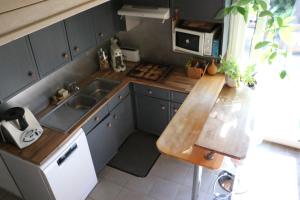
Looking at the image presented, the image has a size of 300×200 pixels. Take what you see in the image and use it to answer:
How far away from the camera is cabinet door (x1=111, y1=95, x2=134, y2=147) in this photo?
2977 mm

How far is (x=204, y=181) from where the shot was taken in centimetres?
279

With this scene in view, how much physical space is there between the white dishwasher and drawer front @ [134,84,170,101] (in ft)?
3.00

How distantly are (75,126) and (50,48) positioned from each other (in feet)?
2.35

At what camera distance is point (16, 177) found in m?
2.46

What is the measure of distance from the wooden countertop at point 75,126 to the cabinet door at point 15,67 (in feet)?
1.52

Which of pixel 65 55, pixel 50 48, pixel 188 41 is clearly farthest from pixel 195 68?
pixel 50 48

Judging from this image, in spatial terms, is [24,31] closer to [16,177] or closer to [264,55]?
[16,177]

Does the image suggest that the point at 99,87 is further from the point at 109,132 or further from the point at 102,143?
the point at 102,143

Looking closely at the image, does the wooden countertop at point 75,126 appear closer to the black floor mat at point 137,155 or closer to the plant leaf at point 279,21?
the black floor mat at point 137,155

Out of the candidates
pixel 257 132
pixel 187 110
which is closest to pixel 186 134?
pixel 187 110

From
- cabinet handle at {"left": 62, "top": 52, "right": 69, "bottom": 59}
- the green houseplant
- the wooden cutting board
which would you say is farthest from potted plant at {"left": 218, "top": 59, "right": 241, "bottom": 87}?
the wooden cutting board

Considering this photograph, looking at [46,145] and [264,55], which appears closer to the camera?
[46,145]

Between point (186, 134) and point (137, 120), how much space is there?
140 cm

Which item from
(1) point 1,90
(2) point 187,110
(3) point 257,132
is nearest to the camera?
(1) point 1,90
